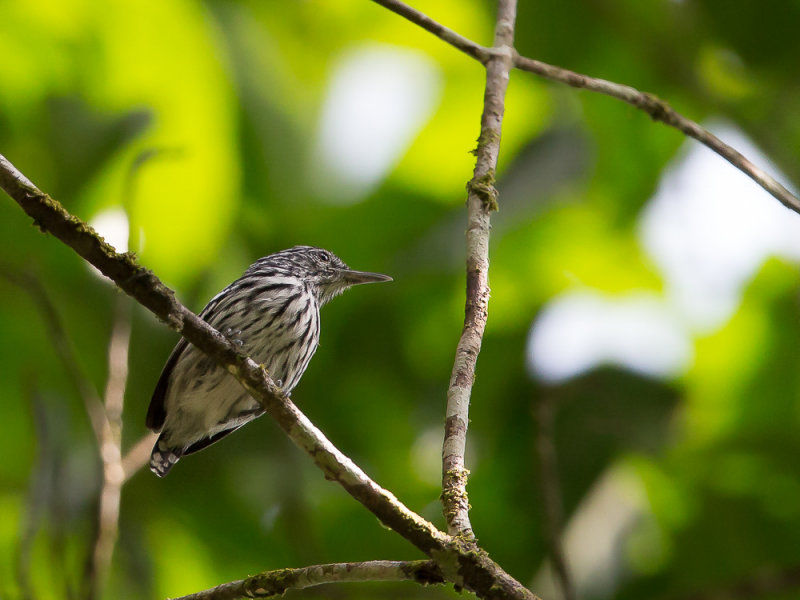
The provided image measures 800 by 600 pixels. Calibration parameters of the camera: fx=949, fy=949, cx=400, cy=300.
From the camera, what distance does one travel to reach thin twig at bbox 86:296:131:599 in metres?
3.44

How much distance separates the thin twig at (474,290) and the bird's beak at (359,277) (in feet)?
6.55

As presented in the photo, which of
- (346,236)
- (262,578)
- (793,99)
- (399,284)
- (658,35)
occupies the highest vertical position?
(658,35)

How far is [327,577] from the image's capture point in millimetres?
2496

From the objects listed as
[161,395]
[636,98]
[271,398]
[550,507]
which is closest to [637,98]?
[636,98]

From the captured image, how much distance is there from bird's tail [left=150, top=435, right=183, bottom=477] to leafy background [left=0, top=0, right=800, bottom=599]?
75 cm

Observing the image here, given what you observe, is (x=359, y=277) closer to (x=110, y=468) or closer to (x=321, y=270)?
(x=321, y=270)

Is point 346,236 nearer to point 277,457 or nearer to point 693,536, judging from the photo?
point 277,457

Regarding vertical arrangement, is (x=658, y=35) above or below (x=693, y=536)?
above

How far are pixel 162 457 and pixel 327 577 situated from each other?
2.86 meters

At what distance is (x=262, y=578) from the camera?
107 inches

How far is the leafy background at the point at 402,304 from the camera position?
5898mm

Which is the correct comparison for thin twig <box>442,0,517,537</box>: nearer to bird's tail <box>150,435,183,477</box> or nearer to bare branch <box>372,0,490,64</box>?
bare branch <box>372,0,490,64</box>

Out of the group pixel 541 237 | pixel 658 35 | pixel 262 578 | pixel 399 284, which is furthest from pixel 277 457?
pixel 658 35

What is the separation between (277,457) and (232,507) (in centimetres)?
46
